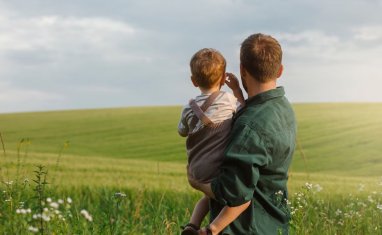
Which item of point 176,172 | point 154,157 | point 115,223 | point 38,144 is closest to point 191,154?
point 115,223

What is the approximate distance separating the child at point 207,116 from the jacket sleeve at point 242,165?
396mm

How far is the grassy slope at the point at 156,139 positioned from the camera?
2449 cm

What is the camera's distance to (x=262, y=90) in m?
3.67

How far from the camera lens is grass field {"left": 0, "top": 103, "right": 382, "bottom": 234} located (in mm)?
10469

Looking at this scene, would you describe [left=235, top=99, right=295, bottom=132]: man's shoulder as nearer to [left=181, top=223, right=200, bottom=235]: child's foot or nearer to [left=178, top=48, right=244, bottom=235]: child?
[left=178, top=48, right=244, bottom=235]: child

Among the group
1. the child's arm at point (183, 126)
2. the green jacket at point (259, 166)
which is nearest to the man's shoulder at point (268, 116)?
the green jacket at point (259, 166)

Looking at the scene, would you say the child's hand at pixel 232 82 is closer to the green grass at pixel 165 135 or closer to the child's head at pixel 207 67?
the child's head at pixel 207 67

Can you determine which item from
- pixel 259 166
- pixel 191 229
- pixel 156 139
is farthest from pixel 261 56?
pixel 156 139

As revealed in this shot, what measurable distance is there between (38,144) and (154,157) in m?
10.1

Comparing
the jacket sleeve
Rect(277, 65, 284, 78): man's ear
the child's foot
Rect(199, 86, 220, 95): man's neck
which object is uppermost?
Rect(277, 65, 284, 78): man's ear

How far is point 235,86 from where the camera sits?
Answer: 392cm

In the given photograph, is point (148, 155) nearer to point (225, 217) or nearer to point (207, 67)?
point (207, 67)

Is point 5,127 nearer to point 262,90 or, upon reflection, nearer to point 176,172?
point 176,172

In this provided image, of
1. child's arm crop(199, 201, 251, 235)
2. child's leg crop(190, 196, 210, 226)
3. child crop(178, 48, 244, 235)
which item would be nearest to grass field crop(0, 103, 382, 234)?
child's leg crop(190, 196, 210, 226)
